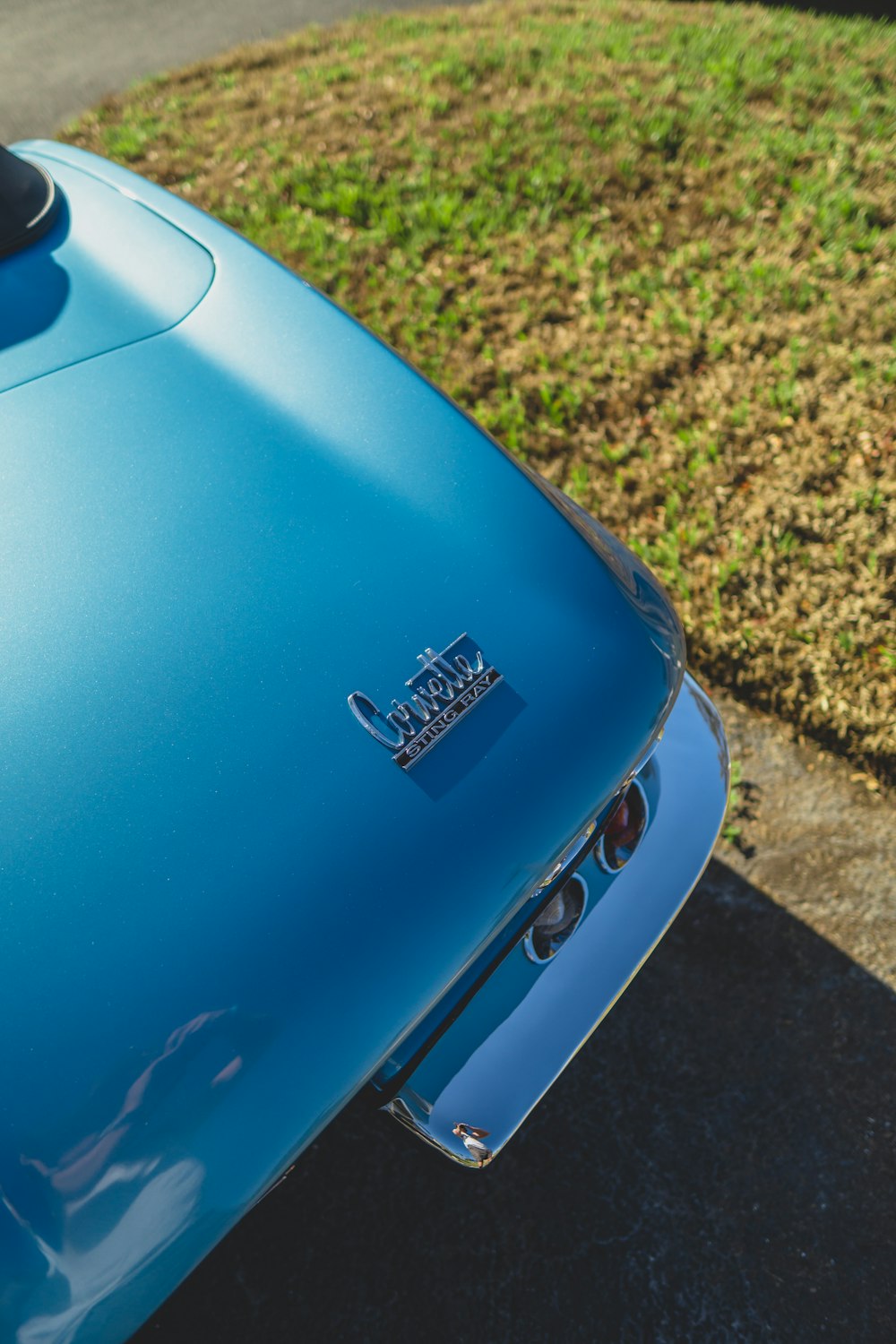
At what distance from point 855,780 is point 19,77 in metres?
6.17

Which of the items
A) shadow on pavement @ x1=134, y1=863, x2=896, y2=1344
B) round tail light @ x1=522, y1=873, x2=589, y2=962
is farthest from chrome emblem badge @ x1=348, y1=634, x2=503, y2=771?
shadow on pavement @ x1=134, y1=863, x2=896, y2=1344

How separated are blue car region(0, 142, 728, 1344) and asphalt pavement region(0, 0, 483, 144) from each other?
14.7 feet

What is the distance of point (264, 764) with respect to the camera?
1.31 m

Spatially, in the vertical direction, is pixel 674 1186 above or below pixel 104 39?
below

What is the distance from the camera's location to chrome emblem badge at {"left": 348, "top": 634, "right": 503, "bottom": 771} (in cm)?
137

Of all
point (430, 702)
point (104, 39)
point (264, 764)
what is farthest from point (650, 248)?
point (104, 39)

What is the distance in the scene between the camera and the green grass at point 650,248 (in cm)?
290

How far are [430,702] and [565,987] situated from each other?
1.83ft

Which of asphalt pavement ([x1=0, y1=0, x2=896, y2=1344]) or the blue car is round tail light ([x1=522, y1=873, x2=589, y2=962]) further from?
Result: asphalt pavement ([x1=0, y1=0, x2=896, y2=1344])

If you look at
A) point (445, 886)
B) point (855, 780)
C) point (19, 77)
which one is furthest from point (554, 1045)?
point (19, 77)

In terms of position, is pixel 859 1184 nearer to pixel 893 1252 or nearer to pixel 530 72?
pixel 893 1252

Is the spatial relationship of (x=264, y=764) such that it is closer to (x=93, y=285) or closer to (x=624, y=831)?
(x=624, y=831)

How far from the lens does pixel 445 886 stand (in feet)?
4.32

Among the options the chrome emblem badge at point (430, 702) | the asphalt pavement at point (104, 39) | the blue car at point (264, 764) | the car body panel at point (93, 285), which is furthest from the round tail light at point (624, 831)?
the asphalt pavement at point (104, 39)
